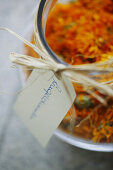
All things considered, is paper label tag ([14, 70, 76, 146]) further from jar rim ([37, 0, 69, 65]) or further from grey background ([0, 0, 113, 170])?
grey background ([0, 0, 113, 170])

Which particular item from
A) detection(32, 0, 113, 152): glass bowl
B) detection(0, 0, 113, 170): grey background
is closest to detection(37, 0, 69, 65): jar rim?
detection(32, 0, 113, 152): glass bowl

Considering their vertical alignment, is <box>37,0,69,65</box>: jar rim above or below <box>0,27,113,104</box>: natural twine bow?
above

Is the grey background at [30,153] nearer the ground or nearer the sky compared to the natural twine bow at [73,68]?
nearer the ground

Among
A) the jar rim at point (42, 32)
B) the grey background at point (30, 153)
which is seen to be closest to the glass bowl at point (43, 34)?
the jar rim at point (42, 32)

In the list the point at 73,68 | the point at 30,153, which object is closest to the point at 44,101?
the point at 73,68

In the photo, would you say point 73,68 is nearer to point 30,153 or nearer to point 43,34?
point 43,34

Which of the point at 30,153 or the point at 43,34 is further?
the point at 30,153

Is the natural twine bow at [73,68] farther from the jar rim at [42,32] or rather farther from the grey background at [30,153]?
the grey background at [30,153]

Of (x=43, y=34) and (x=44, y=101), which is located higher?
(x=43, y=34)
